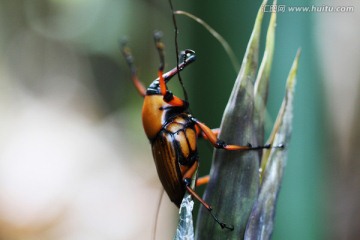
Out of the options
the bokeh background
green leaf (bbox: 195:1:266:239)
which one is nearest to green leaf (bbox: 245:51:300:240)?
green leaf (bbox: 195:1:266:239)

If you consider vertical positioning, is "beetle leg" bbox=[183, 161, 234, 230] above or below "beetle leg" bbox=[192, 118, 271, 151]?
below

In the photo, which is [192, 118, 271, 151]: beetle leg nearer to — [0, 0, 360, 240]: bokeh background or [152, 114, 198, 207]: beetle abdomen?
[152, 114, 198, 207]: beetle abdomen

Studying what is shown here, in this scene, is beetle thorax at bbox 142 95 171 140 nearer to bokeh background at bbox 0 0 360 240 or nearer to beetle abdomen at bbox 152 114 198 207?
beetle abdomen at bbox 152 114 198 207

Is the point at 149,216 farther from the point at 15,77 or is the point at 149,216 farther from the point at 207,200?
the point at 207,200

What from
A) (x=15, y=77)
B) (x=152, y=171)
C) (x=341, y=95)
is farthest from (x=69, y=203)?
(x=341, y=95)

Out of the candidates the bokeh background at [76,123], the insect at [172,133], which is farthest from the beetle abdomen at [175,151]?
the bokeh background at [76,123]

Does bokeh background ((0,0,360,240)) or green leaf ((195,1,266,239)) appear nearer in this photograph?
green leaf ((195,1,266,239))

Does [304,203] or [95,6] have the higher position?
[95,6]
